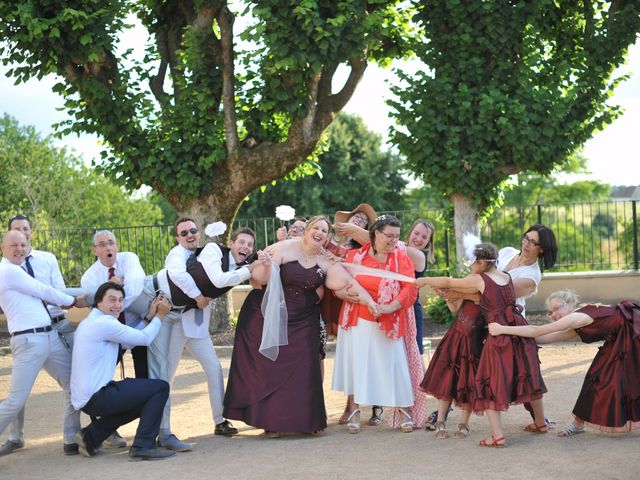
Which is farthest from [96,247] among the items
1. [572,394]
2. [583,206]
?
[583,206]

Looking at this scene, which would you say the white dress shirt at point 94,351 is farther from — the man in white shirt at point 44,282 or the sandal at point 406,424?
the sandal at point 406,424

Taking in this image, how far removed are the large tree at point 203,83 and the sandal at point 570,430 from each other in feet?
23.6

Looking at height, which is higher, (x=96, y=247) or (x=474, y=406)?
(x=96, y=247)

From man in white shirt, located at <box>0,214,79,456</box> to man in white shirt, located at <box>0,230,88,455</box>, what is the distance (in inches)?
5.3

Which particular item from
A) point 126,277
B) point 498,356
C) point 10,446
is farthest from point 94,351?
point 498,356

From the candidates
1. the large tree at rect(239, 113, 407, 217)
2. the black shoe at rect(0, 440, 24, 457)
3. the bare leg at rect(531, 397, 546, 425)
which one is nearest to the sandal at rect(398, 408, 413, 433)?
the bare leg at rect(531, 397, 546, 425)

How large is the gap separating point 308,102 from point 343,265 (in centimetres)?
673

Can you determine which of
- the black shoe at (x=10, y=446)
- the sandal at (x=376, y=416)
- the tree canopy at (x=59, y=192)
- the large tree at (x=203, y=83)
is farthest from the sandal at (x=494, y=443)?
the tree canopy at (x=59, y=192)

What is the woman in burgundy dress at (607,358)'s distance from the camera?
23.2 ft

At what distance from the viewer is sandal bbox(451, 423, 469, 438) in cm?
752

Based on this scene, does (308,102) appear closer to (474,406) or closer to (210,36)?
(210,36)

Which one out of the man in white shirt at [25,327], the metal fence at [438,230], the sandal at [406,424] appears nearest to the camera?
the man in white shirt at [25,327]

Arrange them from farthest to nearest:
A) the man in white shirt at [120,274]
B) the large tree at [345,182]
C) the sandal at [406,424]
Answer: the large tree at [345,182] → the sandal at [406,424] → the man in white shirt at [120,274]

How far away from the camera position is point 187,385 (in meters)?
11.2
